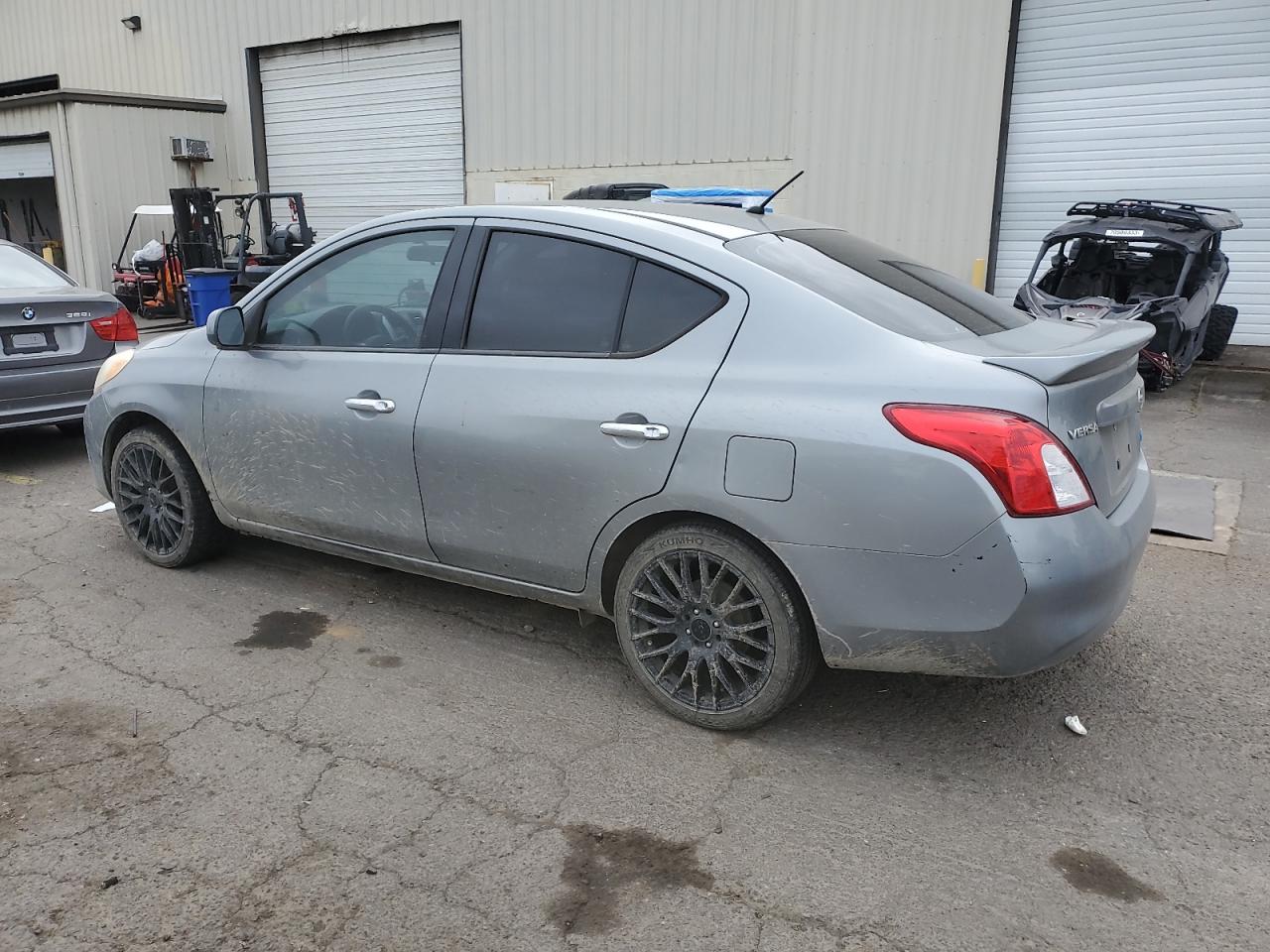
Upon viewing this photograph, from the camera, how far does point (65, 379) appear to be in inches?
268

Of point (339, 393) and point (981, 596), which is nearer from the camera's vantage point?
point (981, 596)

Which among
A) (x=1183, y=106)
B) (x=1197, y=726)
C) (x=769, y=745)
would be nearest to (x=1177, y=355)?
(x=1183, y=106)

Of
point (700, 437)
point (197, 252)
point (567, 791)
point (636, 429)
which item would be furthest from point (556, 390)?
point (197, 252)

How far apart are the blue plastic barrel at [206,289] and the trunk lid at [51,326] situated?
6.69 m

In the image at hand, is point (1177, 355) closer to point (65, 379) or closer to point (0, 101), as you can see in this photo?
point (65, 379)

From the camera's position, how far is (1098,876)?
2605 millimetres

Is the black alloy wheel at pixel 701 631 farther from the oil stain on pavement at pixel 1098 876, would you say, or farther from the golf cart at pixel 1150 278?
the golf cart at pixel 1150 278

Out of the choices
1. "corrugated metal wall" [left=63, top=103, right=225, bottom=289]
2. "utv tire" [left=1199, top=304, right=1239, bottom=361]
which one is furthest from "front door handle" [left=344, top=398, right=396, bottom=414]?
"corrugated metal wall" [left=63, top=103, right=225, bottom=289]

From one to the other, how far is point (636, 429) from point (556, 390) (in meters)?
0.38

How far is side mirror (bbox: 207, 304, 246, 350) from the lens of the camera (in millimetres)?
4242

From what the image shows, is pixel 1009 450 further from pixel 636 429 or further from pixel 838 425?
pixel 636 429

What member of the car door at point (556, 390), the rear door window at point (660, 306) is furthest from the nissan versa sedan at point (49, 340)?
the rear door window at point (660, 306)

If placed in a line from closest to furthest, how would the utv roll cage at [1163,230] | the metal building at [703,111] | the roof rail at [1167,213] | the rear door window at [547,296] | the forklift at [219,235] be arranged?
the rear door window at [547,296] < the utv roll cage at [1163,230] < the roof rail at [1167,213] < the metal building at [703,111] < the forklift at [219,235]

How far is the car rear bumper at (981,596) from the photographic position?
8.97 feet
